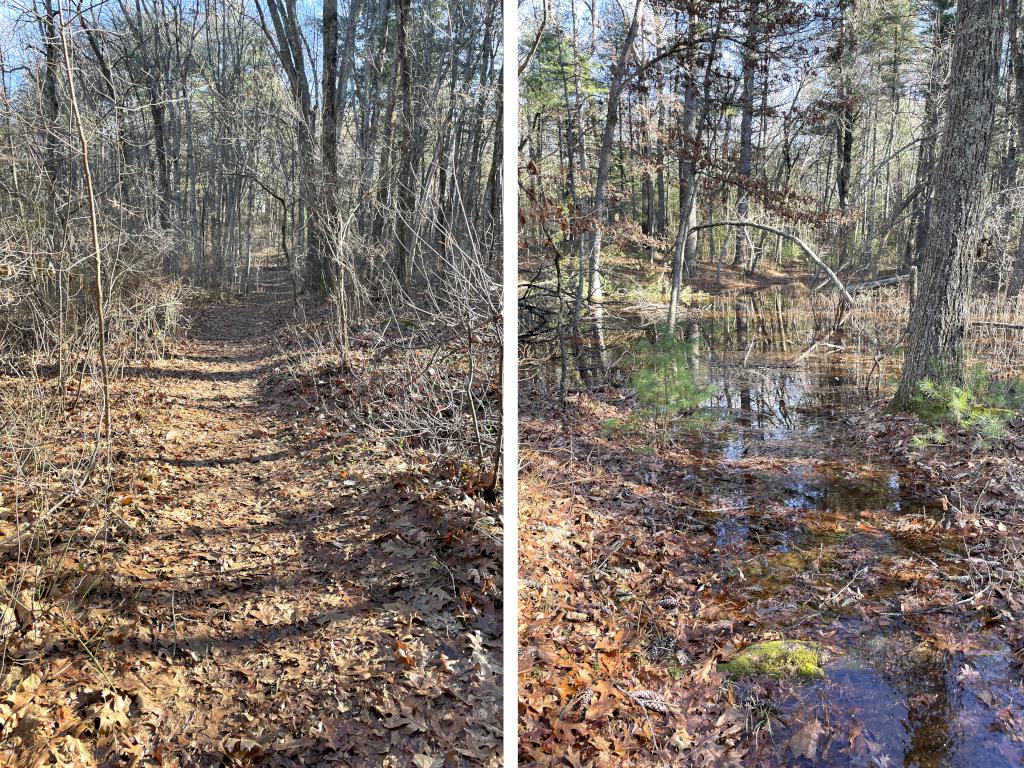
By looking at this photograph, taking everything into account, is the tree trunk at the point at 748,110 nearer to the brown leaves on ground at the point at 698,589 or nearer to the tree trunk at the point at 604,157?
the tree trunk at the point at 604,157

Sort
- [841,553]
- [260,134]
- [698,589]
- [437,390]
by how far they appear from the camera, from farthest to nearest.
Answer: [260,134]
[437,390]
[841,553]
[698,589]

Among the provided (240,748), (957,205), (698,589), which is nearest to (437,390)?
(698,589)

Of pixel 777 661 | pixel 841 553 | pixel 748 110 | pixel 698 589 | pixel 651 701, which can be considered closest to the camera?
pixel 651 701

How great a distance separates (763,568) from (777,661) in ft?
1.87

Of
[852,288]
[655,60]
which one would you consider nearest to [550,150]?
[655,60]

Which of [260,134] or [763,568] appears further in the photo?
[260,134]

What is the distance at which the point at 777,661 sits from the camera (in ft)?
6.20

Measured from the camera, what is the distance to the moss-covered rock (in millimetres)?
1866

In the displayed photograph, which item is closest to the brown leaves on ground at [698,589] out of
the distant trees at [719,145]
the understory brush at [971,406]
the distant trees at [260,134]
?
the understory brush at [971,406]

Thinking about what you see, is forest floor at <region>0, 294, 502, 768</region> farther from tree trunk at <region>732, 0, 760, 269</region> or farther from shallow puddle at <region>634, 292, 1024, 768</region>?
tree trunk at <region>732, 0, 760, 269</region>

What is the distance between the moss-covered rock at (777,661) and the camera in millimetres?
1866

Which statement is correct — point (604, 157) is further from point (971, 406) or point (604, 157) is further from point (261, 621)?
point (971, 406)

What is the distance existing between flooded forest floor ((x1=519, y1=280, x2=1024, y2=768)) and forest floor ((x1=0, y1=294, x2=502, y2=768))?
28 cm

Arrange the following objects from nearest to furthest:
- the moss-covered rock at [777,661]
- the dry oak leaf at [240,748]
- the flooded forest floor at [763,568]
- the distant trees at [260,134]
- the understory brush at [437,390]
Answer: the dry oak leaf at [240,748] → the flooded forest floor at [763,568] → the moss-covered rock at [777,661] → the distant trees at [260,134] → the understory brush at [437,390]
